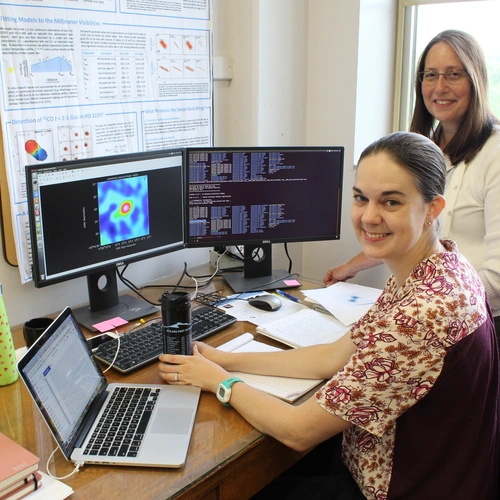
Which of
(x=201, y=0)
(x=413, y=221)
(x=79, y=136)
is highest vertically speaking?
(x=201, y=0)

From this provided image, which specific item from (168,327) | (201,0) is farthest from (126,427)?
(201,0)

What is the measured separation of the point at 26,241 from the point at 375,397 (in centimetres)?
115

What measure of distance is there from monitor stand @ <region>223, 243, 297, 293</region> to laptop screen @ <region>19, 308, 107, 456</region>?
0.82 metres

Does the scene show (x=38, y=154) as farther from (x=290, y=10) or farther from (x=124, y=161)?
(x=290, y=10)

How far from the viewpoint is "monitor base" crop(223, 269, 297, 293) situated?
2021 mm

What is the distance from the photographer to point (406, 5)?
8.48 feet

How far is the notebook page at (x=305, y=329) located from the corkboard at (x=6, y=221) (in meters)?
0.77

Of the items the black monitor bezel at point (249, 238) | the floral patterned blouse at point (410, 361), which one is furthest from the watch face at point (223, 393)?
the black monitor bezel at point (249, 238)

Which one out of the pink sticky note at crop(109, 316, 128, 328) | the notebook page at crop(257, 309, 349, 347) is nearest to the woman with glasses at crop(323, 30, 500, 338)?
the notebook page at crop(257, 309, 349, 347)

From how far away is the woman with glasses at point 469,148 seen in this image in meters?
1.85

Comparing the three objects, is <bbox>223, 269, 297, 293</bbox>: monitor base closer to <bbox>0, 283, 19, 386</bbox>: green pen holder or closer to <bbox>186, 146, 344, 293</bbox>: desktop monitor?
<bbox>186, 146, 344, 293</bbox>: desktop monitor

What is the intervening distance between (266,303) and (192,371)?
0.50 meters

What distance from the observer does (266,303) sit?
1.83 meters

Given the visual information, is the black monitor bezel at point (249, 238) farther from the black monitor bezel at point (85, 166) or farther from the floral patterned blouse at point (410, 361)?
the floral patterned blouse at point (410, 361)
